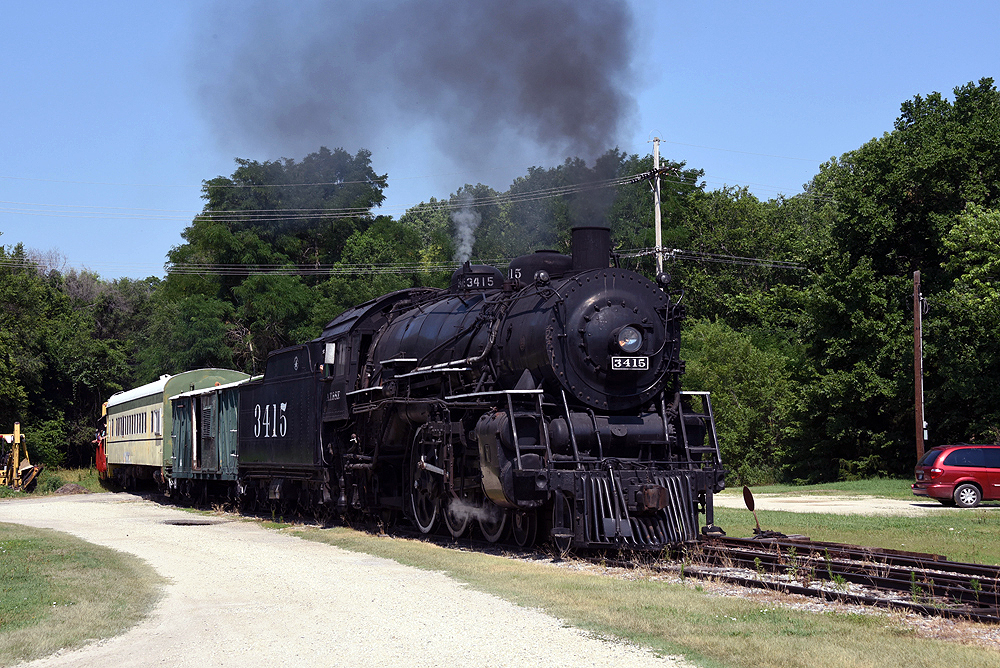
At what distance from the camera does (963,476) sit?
74.1 feet

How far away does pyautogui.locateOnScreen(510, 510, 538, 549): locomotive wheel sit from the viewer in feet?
43.2

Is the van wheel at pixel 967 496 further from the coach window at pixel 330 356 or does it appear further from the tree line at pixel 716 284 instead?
the coach window at pixel 330 356

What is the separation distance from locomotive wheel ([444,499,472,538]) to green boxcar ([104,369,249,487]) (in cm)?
1564

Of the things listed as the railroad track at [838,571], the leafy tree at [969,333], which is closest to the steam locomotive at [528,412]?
the railroad track at [838,571]

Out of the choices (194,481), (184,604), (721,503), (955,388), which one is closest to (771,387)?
(955,388)

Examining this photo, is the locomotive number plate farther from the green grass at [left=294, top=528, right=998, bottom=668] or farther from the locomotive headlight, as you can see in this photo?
the green grass at [left=294, top=528, right=998, bottom=668]

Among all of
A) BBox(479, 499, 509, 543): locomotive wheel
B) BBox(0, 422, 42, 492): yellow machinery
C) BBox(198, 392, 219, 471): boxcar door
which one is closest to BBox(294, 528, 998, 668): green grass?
BBox(479, 499, 509, 543): locomotive wheel

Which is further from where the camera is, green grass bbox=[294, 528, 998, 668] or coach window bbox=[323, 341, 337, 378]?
coach window bbox=[323, 341, 337, 378]

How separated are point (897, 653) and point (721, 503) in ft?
61.7

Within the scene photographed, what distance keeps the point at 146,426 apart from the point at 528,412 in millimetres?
23234

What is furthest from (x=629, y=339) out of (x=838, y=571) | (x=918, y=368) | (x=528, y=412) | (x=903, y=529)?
(x=918, y=368)

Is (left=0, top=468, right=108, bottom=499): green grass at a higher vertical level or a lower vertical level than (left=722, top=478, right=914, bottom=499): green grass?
higher

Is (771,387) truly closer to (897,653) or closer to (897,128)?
(897,128)

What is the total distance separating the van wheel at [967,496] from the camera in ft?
73.9
